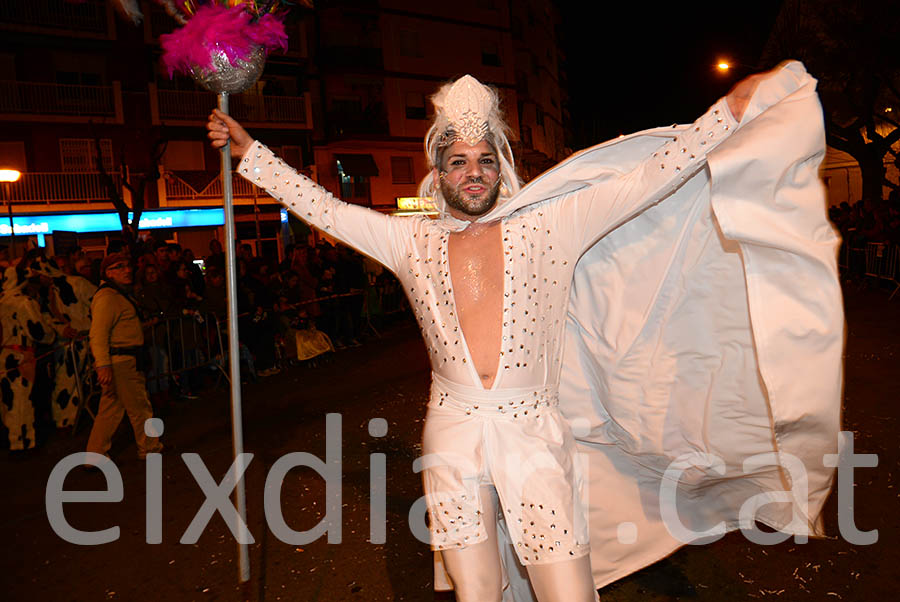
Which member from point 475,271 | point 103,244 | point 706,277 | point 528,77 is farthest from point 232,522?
point 528,77

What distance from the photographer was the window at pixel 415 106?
3391 cm

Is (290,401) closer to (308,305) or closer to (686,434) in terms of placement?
(308,305)

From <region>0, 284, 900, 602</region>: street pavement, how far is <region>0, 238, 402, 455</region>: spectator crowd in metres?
0.61

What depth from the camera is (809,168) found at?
2535 mm

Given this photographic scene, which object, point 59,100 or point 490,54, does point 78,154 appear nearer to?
point 59,100

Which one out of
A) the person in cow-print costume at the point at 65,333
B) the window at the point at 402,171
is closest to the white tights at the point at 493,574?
the person in cow-print costume at the point at 65,333

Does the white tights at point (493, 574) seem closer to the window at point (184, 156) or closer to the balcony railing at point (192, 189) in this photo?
the balcony railing at point (192, 189)

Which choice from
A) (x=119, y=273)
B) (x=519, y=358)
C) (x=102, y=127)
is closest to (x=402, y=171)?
(x=102, y=127)

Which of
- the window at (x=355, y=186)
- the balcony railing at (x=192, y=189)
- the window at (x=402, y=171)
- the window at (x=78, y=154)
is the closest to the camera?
the window at (x=78, y=154)

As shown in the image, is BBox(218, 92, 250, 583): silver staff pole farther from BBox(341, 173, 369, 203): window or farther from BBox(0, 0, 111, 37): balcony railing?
BBox(341, 173, 369, 203): window

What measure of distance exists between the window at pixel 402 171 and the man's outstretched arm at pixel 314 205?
30.4m

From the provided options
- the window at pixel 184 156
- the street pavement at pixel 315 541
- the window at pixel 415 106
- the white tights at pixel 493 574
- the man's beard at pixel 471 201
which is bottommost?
the street pavement at pixel 315 541

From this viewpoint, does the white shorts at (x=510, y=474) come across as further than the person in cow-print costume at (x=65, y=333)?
No

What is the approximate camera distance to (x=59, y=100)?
81.9ft
